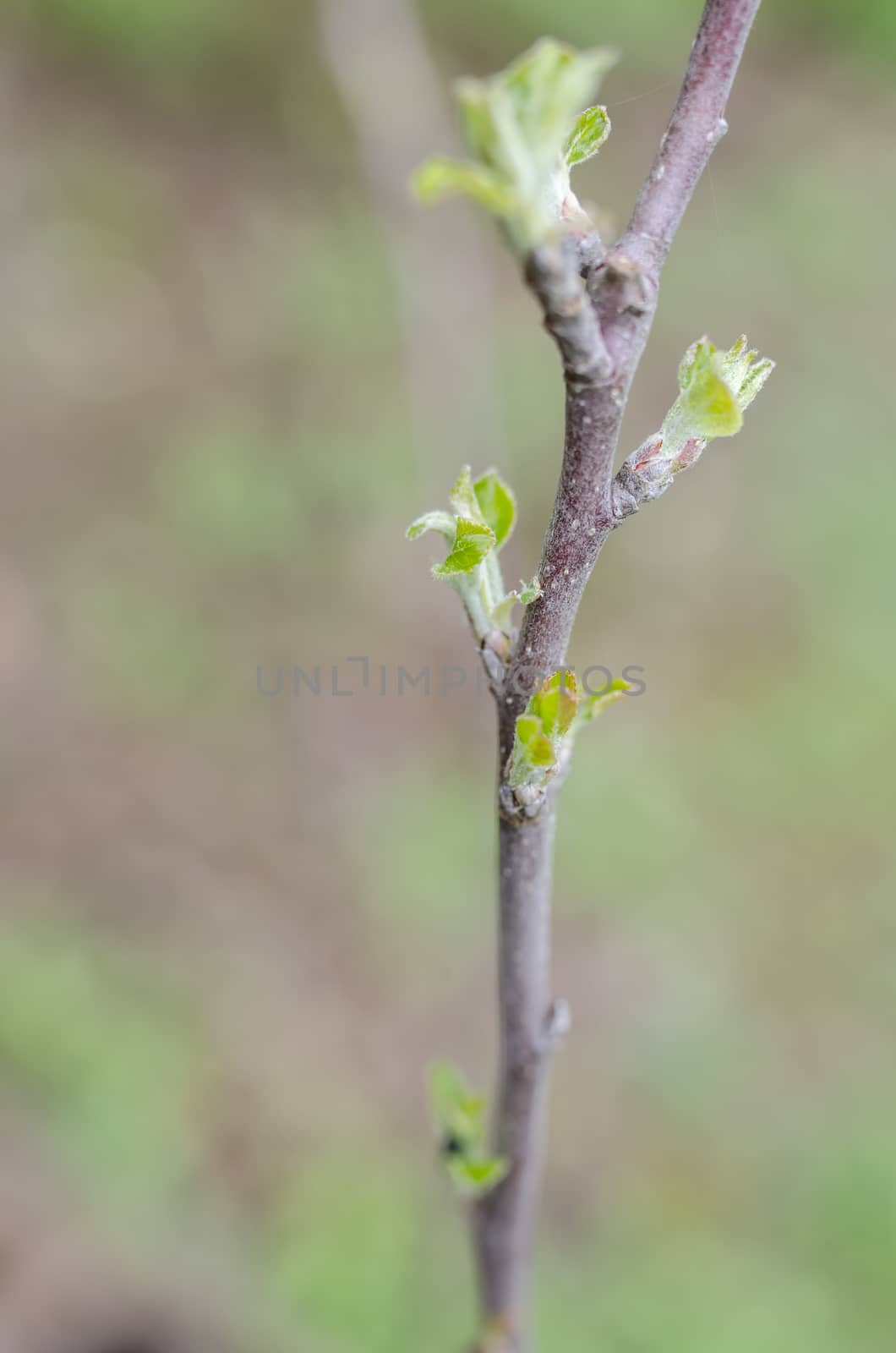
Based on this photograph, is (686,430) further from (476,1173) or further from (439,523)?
(476,1173)

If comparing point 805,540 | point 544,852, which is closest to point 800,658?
point 805,540

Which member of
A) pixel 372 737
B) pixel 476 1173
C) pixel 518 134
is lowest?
pixel 372 737

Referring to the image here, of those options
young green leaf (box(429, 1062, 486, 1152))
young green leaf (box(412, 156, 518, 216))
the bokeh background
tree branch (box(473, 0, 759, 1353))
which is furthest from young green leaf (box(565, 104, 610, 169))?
young green leaf (box(429, 1062, 486, 1152))

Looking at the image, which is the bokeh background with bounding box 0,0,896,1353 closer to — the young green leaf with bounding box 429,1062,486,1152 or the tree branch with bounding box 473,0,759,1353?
the tree branch with bounding box 473,0,759,1353

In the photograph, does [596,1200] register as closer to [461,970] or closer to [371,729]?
[461,970]

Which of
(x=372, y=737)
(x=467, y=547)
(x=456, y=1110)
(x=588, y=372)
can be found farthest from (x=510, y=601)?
(x=372, y=737)

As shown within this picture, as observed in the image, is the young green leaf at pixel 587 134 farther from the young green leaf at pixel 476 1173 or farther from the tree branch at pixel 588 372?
the young green leaf at pixel 476 1173
